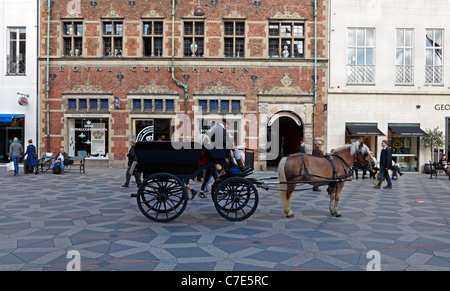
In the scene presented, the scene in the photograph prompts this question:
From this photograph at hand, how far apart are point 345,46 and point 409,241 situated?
1618cm

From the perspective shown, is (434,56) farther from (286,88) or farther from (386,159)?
(386,159)

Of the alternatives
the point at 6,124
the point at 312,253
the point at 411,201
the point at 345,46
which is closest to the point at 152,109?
the point at 6,124

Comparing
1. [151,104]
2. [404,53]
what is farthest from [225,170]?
[404,53]

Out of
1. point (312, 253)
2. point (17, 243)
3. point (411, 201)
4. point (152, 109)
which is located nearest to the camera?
point (312, 253)

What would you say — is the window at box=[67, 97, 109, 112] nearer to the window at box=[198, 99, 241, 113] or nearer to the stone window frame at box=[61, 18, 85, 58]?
the stone window frame at box=[61, 18, 85, 58]

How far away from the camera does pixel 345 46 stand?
62.3ft

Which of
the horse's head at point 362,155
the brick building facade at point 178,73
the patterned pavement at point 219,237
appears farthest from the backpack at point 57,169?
the horse's head at point 362,155

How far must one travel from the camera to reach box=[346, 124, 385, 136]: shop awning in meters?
18.1

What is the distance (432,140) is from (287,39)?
10194 mm

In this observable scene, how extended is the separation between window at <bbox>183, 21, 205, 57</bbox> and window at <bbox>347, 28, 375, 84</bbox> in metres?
8.79

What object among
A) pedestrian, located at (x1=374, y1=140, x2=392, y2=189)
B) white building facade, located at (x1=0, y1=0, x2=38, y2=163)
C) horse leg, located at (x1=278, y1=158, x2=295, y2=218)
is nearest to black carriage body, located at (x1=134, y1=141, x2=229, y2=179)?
horse leg, located at (x1=278, y1=158, x2=295, y2=218)

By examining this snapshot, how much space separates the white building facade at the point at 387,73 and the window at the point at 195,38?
25.1ft

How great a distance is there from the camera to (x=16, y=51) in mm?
19406
